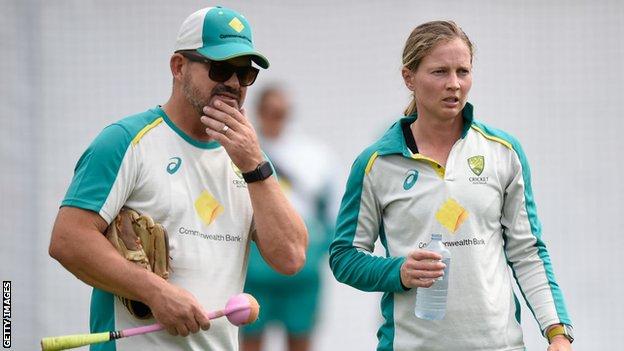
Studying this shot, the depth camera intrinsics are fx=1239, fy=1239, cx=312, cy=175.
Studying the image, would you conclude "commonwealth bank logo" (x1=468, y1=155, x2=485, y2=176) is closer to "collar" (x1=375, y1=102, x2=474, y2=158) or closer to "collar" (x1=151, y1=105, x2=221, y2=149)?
"collar" (x1=375, y1=102, x2=474, y2=158)

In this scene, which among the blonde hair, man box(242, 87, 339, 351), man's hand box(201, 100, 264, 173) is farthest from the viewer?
man box(242, 87, 339, 351)

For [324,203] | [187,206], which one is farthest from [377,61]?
[187,206]

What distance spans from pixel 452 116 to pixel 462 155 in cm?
14

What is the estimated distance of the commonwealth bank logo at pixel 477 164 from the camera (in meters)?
4.25

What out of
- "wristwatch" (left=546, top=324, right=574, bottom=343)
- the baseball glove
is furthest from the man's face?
"wristwatch" (left=546, top=324, right=574, bottom=343)

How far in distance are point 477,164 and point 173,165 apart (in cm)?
106

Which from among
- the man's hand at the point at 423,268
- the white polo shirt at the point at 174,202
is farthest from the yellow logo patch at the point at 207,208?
the man's hand at the point at 423,268

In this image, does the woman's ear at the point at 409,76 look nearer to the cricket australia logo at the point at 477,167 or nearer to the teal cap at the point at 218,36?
the cricket australia logo at the point at 477,167

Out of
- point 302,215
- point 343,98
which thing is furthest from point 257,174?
point 343,98

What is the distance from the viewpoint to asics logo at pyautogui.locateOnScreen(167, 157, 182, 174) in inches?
154

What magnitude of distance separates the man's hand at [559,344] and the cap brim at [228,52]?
136 centimetres

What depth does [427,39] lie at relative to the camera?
433 centimetres

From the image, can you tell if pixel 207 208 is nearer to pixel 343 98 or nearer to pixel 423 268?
pixel 423 268

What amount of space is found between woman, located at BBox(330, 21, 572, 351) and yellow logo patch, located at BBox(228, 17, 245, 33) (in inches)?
26.0
